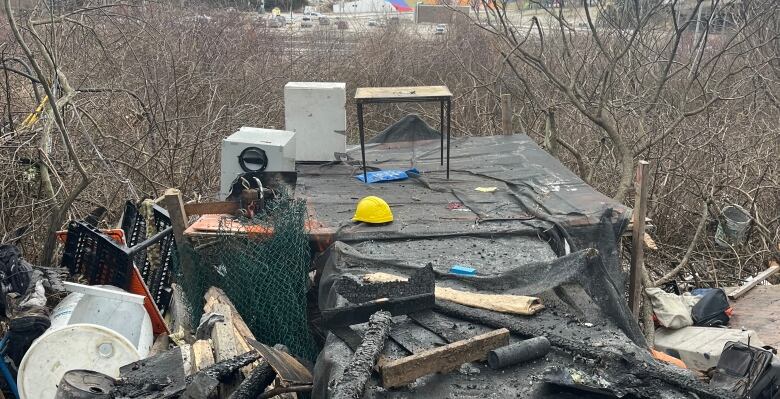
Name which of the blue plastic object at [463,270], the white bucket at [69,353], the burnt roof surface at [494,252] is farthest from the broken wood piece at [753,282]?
the white bucket at [69,353]

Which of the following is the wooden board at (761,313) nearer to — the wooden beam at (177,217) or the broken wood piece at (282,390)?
the broken wood piece at (282,390)

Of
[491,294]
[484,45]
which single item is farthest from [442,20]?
[491,294]

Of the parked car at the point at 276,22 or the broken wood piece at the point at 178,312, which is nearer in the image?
the broken wood piece at the point at 178,312

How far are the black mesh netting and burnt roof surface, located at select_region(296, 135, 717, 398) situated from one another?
0.26m

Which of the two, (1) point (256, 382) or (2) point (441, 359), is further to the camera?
(1) point (256, 382)

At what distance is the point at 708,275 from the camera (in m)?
7.68

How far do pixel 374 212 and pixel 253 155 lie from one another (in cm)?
171

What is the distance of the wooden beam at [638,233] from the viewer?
560 centimetres

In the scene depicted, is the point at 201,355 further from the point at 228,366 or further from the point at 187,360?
the point at 228,366

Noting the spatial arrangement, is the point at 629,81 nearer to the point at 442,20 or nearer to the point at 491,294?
the point at 491,294

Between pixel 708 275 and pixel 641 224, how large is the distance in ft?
8.08

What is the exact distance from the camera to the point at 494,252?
512 centimetres

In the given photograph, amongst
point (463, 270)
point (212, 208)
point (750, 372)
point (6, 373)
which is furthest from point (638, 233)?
point (6, 373)

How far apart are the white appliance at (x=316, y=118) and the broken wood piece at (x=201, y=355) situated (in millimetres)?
3551
